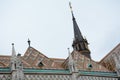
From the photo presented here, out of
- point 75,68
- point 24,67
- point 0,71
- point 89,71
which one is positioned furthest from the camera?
point 89,71

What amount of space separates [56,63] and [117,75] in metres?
7.07

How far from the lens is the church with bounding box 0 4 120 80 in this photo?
82.5ft

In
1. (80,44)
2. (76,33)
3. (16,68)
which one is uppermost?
(76,33)

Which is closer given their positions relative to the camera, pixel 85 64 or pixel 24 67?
pixel 24 67

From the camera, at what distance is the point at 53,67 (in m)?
28.6

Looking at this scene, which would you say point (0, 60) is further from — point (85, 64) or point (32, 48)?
point (85, 64)

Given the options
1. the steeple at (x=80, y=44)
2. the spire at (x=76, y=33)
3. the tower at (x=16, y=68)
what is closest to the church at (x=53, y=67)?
the tower at (x=16, y=68)

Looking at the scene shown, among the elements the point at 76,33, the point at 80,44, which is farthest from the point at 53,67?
the point at 76,33

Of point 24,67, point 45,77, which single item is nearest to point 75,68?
point 45,77

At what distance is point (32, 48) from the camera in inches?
1187

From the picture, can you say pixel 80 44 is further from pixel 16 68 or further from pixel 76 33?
pixel 16 68

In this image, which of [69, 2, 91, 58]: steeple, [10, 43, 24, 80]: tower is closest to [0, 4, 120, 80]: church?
[10, 43, 24, 80]: tower

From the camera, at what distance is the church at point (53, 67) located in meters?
25.2

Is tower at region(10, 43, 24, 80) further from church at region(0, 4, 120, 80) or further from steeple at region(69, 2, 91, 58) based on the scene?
steeple at region(69, 2, 91, 58)
